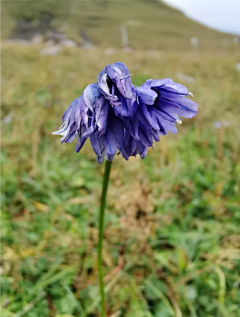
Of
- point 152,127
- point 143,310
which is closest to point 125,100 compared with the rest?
point 152,127

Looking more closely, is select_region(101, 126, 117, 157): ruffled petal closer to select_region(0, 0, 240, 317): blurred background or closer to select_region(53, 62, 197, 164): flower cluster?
select_region(53, 62, 197, 164): flower cluster

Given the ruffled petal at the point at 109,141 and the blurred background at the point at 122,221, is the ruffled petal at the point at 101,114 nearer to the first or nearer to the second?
the ruffled petal at the point at 109,141

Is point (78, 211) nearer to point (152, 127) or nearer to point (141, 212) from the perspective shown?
point (141, 212)

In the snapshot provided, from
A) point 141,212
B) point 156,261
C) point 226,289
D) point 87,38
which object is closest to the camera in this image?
point 226,289

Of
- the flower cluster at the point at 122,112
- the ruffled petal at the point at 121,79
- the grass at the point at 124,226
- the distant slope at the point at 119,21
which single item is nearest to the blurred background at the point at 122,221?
the grass at the point at 124,226

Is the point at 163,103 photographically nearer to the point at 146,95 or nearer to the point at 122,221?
the point at 146,95

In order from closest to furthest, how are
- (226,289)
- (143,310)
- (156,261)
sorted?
(143,310), (226,289), (156,261)

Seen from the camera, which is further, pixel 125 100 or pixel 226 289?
pixel 226 289
